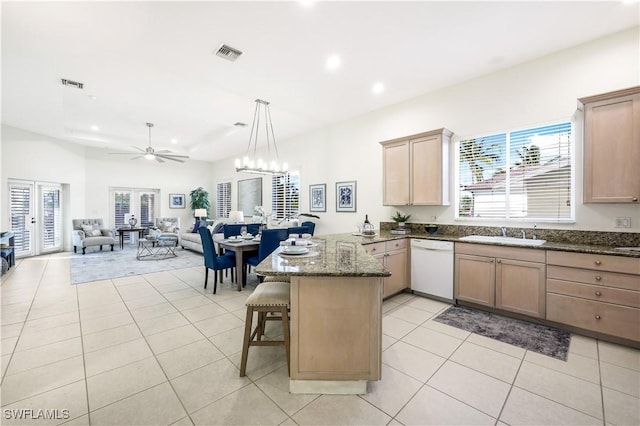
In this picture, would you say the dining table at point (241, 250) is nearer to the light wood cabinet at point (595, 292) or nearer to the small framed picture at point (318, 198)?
the small framed picture at point (318, 198)

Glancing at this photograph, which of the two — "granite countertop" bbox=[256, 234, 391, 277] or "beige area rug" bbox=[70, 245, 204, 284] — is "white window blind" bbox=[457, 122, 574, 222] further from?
"beige area rug" bbox=[70, 245, 204, 284]

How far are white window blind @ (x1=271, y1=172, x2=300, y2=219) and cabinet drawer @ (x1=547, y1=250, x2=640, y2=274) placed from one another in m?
4.98

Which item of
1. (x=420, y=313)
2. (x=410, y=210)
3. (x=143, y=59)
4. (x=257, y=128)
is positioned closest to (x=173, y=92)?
(x=143, y=59)

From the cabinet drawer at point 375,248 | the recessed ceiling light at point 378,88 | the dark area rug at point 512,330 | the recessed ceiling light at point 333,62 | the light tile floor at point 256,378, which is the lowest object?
the light tile floor at point 256,378

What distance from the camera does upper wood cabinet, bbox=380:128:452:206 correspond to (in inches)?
153

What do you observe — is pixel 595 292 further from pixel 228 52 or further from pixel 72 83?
pixel 72 83

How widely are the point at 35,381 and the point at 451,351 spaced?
3.38 meters

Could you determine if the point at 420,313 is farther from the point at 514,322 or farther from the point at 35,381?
the point at 35,381

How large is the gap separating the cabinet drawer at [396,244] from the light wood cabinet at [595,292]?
1.65 m

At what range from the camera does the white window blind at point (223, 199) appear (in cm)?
974

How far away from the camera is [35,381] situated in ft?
6.59

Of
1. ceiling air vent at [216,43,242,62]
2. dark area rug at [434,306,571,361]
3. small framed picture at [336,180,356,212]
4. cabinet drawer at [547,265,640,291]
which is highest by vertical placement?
ceiling air vent at [216,43,242,62]

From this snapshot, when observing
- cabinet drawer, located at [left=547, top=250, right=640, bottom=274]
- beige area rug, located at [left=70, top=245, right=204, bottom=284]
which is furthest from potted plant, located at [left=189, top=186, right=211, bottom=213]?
cabinet drawer, located at [left=547, top=250, right=640, bottom=274]

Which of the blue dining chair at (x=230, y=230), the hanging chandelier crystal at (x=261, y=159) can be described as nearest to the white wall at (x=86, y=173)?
the hanging chandelier crystal at (x=261, y=159)
